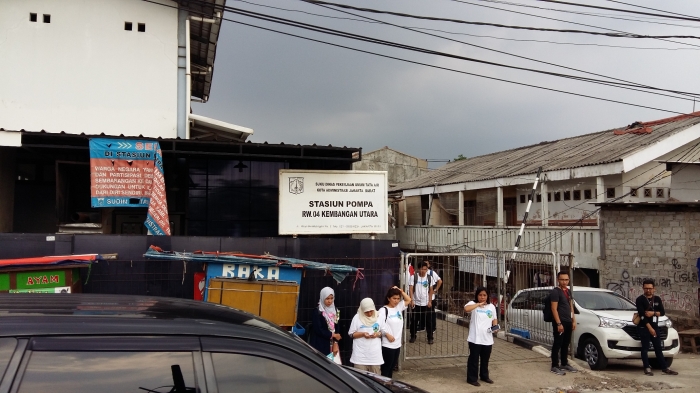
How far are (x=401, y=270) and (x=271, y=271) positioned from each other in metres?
2.56

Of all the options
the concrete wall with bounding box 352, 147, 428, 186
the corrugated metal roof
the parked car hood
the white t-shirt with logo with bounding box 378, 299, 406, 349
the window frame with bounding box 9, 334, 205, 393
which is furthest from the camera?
the concrete wall with bounding box 352, 147, 428, 186

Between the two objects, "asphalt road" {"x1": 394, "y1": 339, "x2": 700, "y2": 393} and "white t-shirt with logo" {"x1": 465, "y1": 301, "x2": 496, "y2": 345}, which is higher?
"white t-shirt with logo" {"x1": 465, "y1": 301, "x2": 496, "y2": 345}

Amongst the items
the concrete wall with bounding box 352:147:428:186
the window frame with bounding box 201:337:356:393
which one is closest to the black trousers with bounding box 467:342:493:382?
the window frame with bounding box 201:337:356:393

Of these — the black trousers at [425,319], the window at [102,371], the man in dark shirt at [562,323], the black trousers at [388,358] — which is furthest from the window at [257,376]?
the black trousers at [425,319]

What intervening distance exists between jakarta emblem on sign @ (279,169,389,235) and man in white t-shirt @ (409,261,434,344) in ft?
3.74

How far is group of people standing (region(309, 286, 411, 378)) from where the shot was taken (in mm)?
6922

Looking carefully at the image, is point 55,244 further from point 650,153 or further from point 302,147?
point 650,153

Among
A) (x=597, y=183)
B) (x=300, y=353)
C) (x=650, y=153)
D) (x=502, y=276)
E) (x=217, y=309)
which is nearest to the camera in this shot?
(x=300, y=353)

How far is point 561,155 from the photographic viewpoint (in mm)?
22359

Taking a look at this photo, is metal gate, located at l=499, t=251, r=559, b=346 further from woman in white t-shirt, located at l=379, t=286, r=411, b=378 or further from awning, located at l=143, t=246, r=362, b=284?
awning, located at l=143, t=246, r=362, b=284

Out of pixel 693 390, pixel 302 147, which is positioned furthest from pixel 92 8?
pixel 693 390

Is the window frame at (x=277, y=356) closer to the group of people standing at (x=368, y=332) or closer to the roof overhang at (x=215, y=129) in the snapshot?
the group of people standing at (x=368, y=332)

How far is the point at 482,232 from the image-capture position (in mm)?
22453

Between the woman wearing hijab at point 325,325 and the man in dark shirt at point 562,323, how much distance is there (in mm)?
3811
